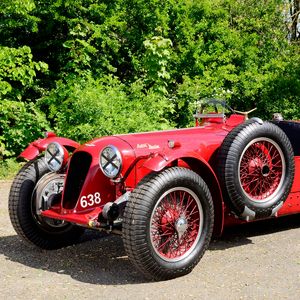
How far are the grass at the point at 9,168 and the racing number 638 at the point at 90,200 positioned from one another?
5.73 m

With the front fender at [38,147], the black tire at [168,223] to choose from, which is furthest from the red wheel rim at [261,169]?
the front fender at [38,147]

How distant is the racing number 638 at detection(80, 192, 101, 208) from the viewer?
514 cm

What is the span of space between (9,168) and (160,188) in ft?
22.1

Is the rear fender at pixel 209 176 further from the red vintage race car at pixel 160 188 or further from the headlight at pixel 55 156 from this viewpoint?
the headlight at pixel 55 156

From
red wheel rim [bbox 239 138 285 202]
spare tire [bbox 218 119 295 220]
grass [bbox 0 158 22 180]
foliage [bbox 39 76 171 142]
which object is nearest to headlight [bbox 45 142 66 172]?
spare tire [bbox 218 119 295 220]

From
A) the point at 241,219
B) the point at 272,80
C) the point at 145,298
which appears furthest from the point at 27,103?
the point at 145,298

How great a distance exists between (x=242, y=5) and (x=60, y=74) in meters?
5.54

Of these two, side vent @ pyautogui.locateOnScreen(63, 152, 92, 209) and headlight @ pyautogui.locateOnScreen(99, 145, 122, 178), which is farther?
side vent @ pyautogui.locateOnScreen(63, 152, 92, 209)

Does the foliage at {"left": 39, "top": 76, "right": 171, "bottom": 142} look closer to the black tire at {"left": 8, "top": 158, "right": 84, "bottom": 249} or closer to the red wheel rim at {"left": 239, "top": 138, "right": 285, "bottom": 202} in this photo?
the black tire at {"left": 8, "top": 158, "right": 84, "bottom": 249}

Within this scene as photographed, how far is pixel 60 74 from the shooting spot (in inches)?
491

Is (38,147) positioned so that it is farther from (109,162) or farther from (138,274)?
(138,274)

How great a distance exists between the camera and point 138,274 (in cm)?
497

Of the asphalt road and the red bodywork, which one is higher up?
the red bodywork

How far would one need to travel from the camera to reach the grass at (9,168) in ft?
34.9
